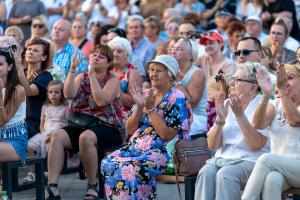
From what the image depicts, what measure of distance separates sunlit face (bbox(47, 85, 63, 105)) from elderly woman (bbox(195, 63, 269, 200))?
8.23ft

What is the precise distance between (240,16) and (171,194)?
5.63 metres

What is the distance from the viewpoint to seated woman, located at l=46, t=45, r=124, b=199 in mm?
8688

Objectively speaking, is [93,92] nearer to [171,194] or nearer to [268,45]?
[171,194]

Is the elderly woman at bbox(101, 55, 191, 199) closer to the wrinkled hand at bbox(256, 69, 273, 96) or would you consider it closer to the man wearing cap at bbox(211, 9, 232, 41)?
the wrinkled hand at bbox(256, 69, 273, 96)

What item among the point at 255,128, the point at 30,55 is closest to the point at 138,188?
the point at 255,128

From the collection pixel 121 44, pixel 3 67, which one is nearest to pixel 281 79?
pixel 3 67

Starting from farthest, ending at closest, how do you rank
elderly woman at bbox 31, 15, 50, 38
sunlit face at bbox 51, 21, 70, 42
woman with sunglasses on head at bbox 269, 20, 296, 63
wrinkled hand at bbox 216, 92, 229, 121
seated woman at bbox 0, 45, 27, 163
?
elderly woman at bbox 31, 15, 50, 38, sunlit face at bbox 51, 21, 70, 42, woman with sunglasses on head at bbox 269, 20, 296, 63, seated woman at bbox 0, 45, 27, 163, wrinkled hand at bbox 216, 92, 229, 121

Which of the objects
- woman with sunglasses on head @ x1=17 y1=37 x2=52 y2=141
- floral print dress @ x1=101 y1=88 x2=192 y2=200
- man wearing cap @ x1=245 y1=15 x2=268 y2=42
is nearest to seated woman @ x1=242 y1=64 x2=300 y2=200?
floral print dress @ x1=101 y1=88 x2=192 y2=200

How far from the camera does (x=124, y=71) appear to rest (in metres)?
10.2

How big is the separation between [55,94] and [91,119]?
0.76 m

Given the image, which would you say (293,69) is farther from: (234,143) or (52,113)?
(52,113)

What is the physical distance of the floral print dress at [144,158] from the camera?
7863 mm

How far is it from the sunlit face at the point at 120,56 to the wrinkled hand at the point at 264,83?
10.0ft

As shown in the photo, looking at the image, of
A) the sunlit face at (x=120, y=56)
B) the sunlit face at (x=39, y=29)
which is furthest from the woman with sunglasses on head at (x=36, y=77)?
the sunlit face at (x=39, y=29)
